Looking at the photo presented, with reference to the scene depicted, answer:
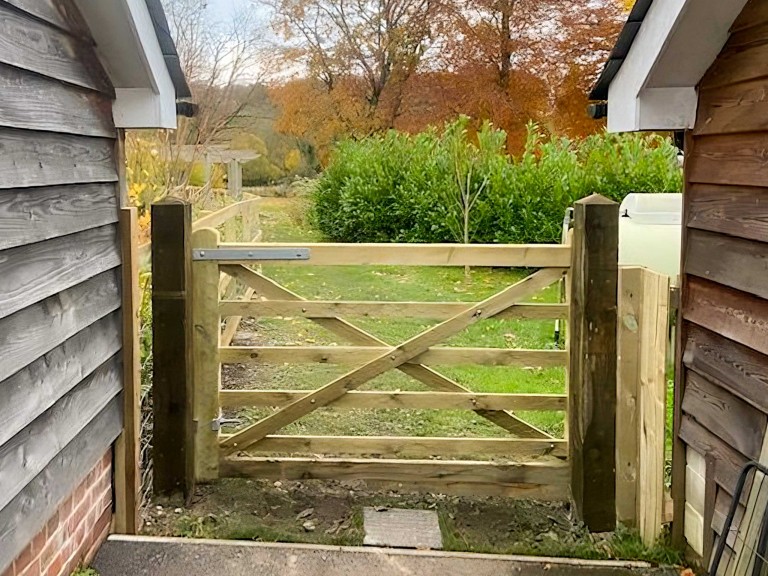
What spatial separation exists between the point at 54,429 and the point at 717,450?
2.14 m

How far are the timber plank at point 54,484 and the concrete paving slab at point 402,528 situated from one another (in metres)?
1.11

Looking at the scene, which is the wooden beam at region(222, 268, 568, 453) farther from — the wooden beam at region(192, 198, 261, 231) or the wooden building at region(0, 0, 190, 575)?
the wooden beam at region(192, 198, 261, 231)

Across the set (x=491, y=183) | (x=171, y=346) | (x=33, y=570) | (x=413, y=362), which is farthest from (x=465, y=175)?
(x=33, y=570)

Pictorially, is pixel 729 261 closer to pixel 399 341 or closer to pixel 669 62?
pixel 669 62

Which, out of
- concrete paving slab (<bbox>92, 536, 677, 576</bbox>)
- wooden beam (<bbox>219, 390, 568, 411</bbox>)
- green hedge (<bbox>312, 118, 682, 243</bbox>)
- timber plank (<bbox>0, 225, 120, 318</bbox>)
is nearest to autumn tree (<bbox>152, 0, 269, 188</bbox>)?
green hedge (<bbox>312, 118, 682, 243</bbox>)

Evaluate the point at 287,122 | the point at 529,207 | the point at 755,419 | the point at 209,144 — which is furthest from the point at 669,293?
the point at 287,122

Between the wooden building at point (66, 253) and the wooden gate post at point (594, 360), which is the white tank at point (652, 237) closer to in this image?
the wooden gate post at point (594, 360)

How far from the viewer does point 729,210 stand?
2.51 metres

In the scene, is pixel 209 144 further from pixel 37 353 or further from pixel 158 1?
pixel 37 353

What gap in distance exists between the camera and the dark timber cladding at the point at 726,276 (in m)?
2.31

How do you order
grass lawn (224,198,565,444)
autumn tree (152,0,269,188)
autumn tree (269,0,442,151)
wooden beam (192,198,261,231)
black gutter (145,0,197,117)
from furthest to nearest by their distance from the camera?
autumn tree (269,0,442,151)
autumn tree (152,0,269,188)
wooden beam (192,198,261,231)
grass lawn (224,198,565,444)
black gutter (145,0,197,117)

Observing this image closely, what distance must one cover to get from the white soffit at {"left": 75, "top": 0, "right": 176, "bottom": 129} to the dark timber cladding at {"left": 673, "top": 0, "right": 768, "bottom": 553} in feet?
6.41

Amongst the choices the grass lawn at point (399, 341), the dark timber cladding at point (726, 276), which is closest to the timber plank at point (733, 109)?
the dark timber cladding at point (726, 276)

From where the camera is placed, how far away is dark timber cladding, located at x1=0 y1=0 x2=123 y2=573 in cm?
205
